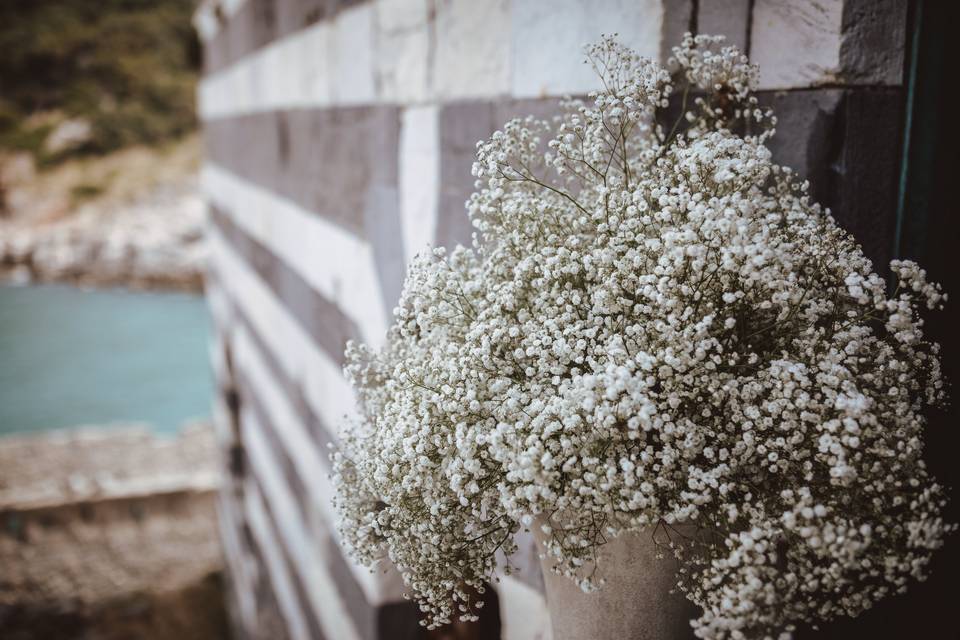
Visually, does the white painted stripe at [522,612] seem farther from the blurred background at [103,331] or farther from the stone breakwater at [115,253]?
the stone breakwater at [115,253]

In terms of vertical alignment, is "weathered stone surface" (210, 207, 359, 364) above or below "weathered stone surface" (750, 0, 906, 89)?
below

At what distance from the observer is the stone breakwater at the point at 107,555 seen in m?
7.38

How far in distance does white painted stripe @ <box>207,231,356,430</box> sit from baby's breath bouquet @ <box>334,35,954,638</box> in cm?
58

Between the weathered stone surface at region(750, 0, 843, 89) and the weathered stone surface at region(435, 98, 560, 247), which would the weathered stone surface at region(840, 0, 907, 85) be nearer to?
the weathered stone surface at region(750, 0, 843, 89)

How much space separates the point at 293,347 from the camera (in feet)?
10.5

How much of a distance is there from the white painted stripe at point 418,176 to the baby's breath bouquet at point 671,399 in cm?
81

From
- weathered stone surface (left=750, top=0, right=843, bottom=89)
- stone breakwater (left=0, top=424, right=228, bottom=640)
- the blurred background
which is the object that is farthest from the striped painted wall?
the blurred background

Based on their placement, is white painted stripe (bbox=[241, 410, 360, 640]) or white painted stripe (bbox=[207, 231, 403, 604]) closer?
white painted stripe (bbox=[207, 231, 403, 604])

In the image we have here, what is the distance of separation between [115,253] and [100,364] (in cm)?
600

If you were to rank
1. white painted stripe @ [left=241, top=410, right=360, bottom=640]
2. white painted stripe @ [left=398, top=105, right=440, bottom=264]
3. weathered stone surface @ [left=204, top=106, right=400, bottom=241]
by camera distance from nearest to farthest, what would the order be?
white painted stripe @ [left=398, top=105, right=440, bottom=264], weathered stone surface @ [left=204, top=106, right=400, bottom=241], white painted stripe @ [left=241, top=410, right=360, bottom=640]

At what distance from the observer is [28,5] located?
90.8 feet

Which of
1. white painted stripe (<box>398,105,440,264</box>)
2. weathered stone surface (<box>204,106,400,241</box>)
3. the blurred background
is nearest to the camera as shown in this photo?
white painted stripe (<box>398,105,440,264</box>)

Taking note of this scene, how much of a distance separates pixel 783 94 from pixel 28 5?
33.6m

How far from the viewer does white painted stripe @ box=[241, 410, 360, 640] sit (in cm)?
267
